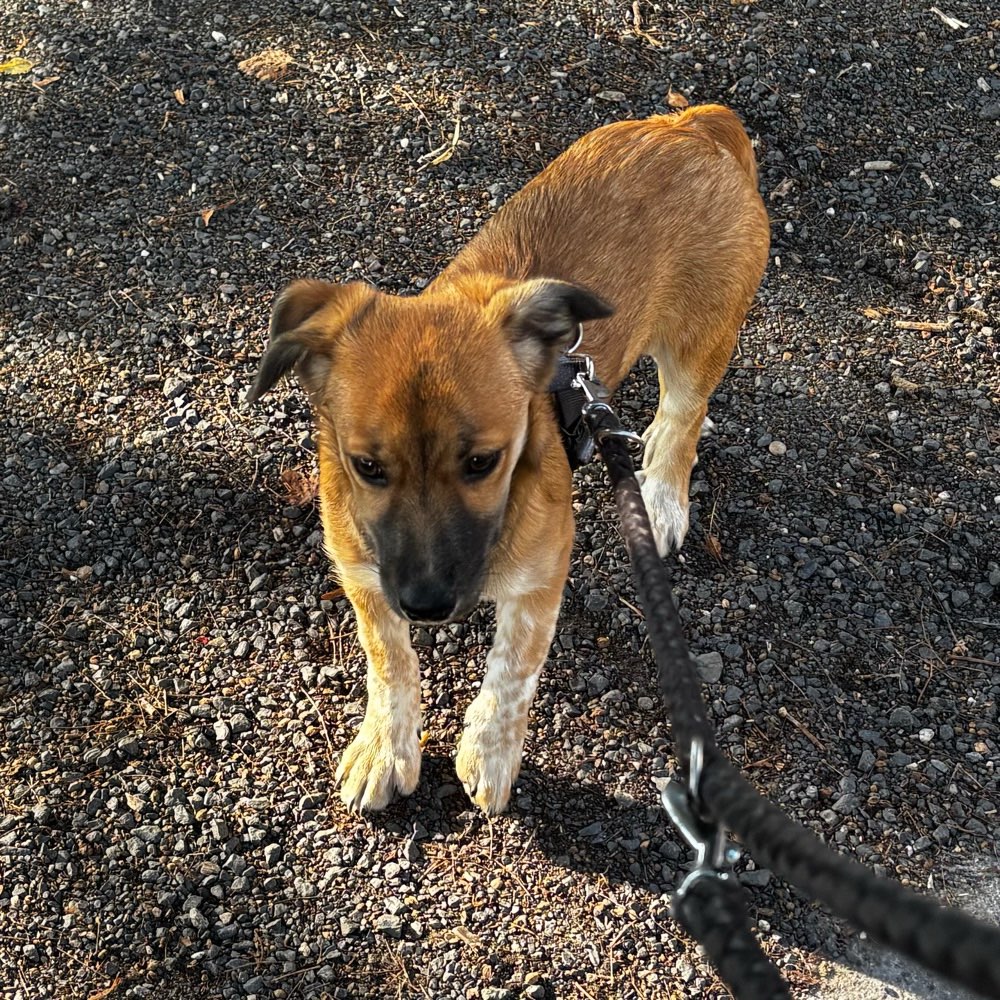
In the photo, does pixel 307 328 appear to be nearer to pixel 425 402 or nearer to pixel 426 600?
pixel 425 402

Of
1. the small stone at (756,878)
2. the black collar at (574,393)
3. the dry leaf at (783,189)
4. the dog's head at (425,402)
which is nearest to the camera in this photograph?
the dog's head at (425,402)

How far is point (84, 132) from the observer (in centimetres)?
576

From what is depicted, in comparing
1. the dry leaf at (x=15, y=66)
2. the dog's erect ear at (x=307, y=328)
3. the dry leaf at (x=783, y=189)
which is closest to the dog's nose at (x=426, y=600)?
the dog's erect ear at (x=307, y=328)

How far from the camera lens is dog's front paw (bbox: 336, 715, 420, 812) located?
3500 mm

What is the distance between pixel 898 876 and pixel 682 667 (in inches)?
82.8

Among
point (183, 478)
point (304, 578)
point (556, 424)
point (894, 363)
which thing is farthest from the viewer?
point (894, 363)

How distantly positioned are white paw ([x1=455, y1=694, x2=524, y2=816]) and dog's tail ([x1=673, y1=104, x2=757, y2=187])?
2.50 metres

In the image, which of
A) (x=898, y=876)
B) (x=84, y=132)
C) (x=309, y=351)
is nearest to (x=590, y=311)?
(x=309, y=351)

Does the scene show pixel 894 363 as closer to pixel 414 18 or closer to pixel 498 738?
pixel 498 738

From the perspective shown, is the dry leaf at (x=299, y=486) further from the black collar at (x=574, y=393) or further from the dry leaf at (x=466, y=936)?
the dry leaf at (x=466, y=936)

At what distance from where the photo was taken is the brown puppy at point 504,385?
9.18ft

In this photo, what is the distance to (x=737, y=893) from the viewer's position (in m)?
1.74

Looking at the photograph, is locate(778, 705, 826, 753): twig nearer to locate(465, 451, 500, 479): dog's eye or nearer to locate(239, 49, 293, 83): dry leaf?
locate(465, 451, 500, 479): dog's eye

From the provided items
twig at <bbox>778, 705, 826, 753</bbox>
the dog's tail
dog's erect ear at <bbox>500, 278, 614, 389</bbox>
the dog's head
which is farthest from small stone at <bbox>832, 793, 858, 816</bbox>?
the dog's tail
